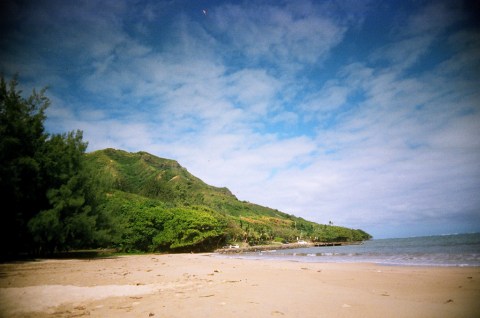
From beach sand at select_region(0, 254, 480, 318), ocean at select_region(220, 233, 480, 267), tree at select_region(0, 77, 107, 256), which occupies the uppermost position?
tree at select_region(0, 77, 107, 256)

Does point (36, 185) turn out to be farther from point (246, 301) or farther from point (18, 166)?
point (246, 301)

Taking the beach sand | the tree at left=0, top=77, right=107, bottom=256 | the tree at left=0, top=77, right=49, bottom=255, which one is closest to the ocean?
the beach sand

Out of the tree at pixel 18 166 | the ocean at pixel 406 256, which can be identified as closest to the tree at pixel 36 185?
the tree at pixel 18 166

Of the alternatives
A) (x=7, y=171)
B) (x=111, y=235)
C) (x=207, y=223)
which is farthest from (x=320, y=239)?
(x=7, y=171)

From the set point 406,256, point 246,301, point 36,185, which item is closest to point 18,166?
point 36,185

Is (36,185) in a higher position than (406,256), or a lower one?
higher

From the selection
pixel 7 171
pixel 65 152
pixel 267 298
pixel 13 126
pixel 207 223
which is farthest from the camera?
pixel 207 223

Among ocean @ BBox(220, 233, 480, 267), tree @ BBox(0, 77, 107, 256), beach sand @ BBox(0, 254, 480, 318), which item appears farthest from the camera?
tree @ BBox(0, 77, 107, 256)

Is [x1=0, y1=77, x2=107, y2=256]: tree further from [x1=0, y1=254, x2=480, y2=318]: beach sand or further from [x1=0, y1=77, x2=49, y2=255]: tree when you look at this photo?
[x1=0, y1=254, x2=480, y2=318]: beach sand

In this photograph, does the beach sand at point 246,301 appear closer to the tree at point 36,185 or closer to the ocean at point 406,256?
the ocean at point 406,256

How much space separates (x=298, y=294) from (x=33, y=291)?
7246mm

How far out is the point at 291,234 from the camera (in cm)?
15938

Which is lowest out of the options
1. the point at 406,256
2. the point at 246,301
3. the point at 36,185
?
the point at 406,256

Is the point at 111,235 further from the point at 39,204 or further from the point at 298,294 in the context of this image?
the point at 298,294
